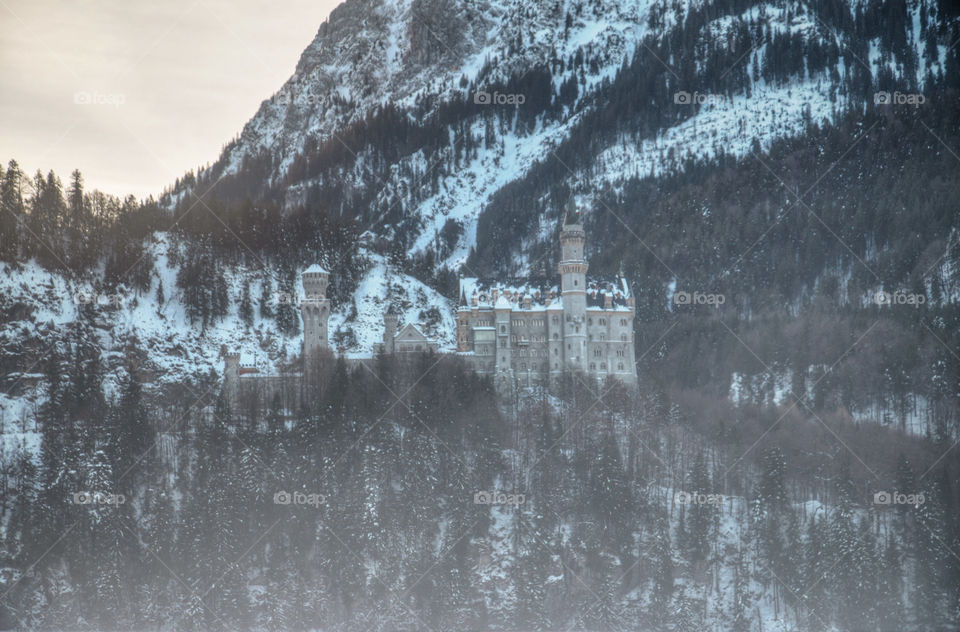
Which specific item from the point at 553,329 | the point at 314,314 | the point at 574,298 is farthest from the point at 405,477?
the point at 574,298

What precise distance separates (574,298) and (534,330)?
5.88 meters

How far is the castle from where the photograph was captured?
418 ft

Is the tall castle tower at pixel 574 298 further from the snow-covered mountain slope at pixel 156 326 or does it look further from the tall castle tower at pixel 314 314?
the tall castle tower at pixel 314 314

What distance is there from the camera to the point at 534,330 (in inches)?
5094

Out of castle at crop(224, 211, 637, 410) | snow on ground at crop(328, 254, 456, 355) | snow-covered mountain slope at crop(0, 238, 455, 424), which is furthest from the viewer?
snow on ground at crop(328, 254, 456, 355)

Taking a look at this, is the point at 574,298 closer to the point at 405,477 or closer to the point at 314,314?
the point at 314,314

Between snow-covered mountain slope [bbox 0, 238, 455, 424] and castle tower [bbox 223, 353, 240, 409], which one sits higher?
snow-covered mountain slope [bbox 0, 238, 455, 424]

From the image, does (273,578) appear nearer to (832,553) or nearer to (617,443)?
(617,443)

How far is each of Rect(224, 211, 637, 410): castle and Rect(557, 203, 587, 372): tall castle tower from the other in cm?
11

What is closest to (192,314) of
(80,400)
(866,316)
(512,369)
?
(80,400)

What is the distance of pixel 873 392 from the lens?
138375mm

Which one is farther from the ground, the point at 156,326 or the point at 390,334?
the point at 156,326

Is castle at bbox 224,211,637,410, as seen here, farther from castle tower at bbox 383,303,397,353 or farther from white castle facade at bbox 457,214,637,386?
white castle facade at bbox 457,214,637,386

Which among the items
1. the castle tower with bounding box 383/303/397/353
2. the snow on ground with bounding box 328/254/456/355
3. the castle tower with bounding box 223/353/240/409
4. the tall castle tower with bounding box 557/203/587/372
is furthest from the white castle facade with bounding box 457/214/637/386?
the castle tower with bounding box 223/353/240/409
